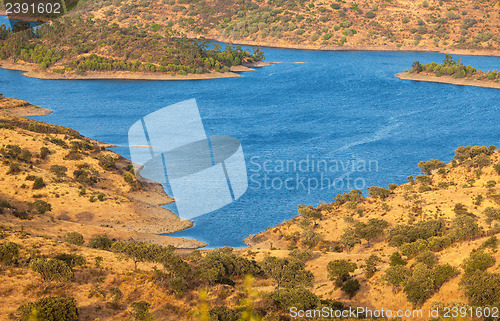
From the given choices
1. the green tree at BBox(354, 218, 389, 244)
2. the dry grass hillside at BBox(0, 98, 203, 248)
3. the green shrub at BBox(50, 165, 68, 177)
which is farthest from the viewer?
the green shrub at BBox(50, 165, 68, 177)

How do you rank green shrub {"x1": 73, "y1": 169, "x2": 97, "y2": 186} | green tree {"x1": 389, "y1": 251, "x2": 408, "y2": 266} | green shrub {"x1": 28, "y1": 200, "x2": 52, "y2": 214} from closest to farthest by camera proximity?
green tree {"x1": 389, "y1": 251, "x2": 408, "y2": 266} → green shrub {"x1": 28, "y1": 200, "x2": 52, "y2": 214} → green shrub {"x1": 73, "y1": 169, "x2": 97, "y2": 186}

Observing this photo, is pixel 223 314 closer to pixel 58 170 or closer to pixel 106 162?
pixel 58 170

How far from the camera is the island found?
578 ft

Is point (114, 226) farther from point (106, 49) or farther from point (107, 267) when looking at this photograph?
point (106, 49)

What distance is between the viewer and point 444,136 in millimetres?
119812

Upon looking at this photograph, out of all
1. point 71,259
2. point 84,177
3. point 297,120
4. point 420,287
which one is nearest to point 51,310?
point 71,259

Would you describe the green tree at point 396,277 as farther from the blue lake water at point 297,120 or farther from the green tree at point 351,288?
the blue lake water at point 297,120

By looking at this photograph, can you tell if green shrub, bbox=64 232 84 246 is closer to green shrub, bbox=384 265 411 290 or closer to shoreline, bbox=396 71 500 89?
green shrub, bbox=384 265 411 290

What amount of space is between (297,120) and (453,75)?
76809mm

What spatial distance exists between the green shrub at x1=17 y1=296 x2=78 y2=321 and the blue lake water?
116 ft

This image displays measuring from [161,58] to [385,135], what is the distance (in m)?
99.5

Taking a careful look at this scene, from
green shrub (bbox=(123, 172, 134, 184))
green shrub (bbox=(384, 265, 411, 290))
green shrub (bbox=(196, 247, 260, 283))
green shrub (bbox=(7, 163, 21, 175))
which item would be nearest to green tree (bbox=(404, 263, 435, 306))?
green shrub (bbox=(384, 265, 411, 290))

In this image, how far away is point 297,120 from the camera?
13300 centimetres

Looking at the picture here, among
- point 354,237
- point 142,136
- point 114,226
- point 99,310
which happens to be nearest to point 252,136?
point 142,136
